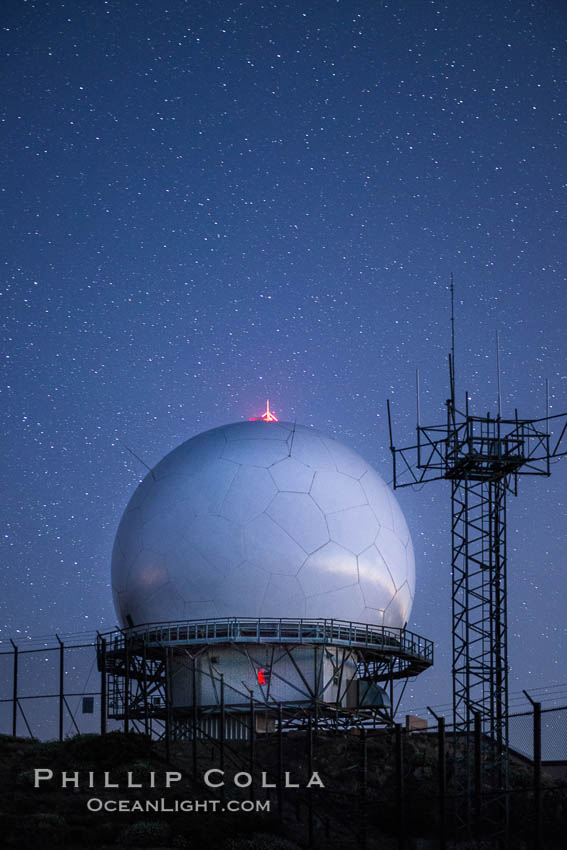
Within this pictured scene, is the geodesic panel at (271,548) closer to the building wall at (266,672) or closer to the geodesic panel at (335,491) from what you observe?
the geodesic panel at (335,491)

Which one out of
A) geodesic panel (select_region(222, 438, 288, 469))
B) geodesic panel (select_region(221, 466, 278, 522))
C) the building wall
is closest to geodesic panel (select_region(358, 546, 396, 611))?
the building wall

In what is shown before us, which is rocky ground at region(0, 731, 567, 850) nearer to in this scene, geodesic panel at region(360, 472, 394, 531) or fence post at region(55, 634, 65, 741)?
fence post at region(55, 634, 65, 741)

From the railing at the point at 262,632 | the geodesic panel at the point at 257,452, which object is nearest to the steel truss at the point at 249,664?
the railing at the point at 262,632

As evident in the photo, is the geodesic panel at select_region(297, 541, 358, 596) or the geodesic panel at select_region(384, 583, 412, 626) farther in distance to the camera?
the geodesic panel at select_region(384, 583, 412, 626)

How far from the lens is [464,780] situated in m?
27.2

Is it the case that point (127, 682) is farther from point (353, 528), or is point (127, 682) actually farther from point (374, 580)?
point (353, 528)

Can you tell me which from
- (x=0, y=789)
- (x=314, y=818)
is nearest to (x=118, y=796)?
(x=0, y=789)

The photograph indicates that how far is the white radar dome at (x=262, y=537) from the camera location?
31219 millimetres

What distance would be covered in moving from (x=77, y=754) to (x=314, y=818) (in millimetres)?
5246

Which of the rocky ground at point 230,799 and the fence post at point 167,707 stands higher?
the fence post at point 167,707

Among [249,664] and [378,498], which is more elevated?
[378,498]

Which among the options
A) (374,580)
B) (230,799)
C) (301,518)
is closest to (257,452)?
(301,518)

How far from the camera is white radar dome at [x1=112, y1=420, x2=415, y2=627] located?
31.2 metres

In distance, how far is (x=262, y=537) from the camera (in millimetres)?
31422
